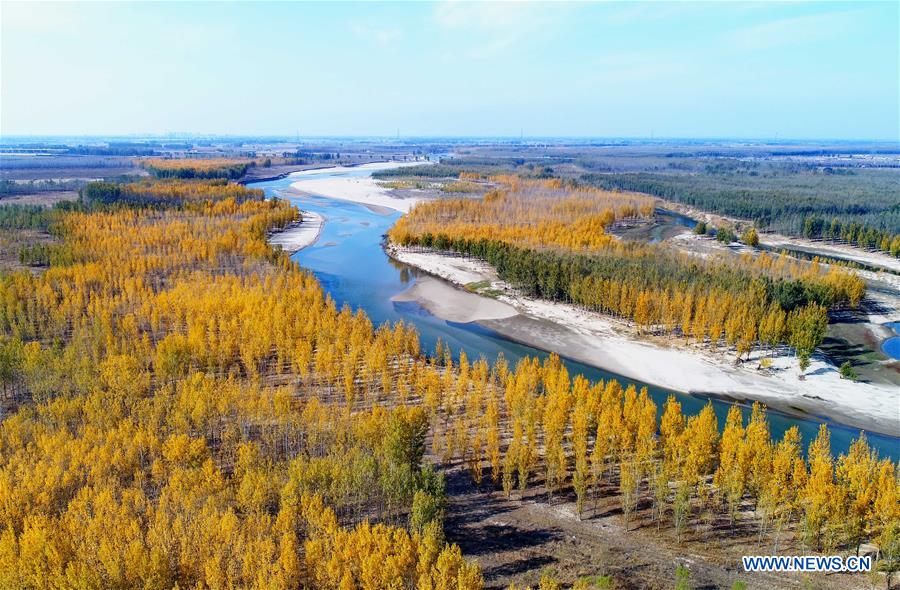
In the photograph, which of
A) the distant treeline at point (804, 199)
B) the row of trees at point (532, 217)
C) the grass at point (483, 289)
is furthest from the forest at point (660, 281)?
the distant treeline at point (804, 199)

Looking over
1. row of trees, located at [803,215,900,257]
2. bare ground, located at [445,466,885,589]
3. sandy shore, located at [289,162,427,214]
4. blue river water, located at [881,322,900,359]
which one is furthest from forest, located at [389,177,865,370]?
sandy shore, located at [289,162,427,214]

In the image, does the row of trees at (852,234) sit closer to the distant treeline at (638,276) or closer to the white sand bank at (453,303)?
the distant treeline at (638,276)

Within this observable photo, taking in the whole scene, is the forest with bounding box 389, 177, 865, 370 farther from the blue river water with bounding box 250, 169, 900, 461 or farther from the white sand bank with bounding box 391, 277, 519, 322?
the blue river water with bounding box 250, 169, 900, 461

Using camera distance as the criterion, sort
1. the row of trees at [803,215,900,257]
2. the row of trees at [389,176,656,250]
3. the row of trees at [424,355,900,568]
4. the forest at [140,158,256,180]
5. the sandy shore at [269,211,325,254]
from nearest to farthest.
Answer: the row of trees at [424,355,900,568] < the row of trees at [389,176,656,250] < the row of trees at [803,215,900,257] < the sandy shore at [269,211,325,254] < the forest at [140,158,256,180]

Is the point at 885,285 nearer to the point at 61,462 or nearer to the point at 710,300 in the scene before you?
the point at 710,300

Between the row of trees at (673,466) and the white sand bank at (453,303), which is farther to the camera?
the white sand bank at (453,303)
